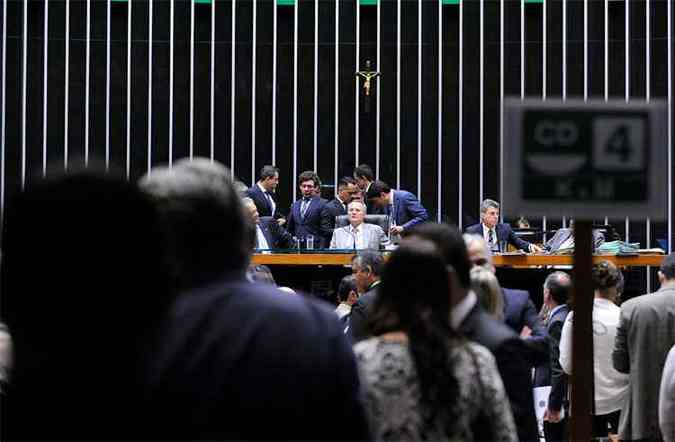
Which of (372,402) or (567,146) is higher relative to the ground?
(567,146)

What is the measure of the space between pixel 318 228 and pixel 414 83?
15.1ft

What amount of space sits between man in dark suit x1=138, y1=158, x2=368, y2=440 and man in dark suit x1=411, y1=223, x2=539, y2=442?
50.2 inches

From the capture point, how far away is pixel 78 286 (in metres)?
1.90

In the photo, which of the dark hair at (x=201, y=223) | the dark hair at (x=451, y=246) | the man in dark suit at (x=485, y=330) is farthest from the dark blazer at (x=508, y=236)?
the dark hair at (x=201, y=223)

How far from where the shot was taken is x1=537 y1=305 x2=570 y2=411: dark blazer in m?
7.69

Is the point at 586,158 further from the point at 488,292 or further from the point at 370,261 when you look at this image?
the point at 370,261

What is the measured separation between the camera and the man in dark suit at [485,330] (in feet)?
12.2

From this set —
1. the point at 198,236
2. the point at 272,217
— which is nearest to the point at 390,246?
the point at 272,217

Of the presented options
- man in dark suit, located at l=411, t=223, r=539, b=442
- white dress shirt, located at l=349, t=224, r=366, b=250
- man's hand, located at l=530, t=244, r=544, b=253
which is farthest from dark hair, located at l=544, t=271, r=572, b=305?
man's hand, located at l=530, t=244, r=544, b=253

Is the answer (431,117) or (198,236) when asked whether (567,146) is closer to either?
(198,236)

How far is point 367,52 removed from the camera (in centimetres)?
1831

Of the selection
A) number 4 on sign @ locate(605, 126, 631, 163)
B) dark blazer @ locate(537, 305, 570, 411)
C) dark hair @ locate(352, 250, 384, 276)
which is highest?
number 4 on sign @ locate(605, 126, 631, 163)

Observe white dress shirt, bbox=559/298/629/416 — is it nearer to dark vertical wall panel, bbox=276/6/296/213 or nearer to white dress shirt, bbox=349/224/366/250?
white dress shirt, bbox=349/224/366/250

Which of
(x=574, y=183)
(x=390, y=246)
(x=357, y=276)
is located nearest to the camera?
(x=574, y=183)
